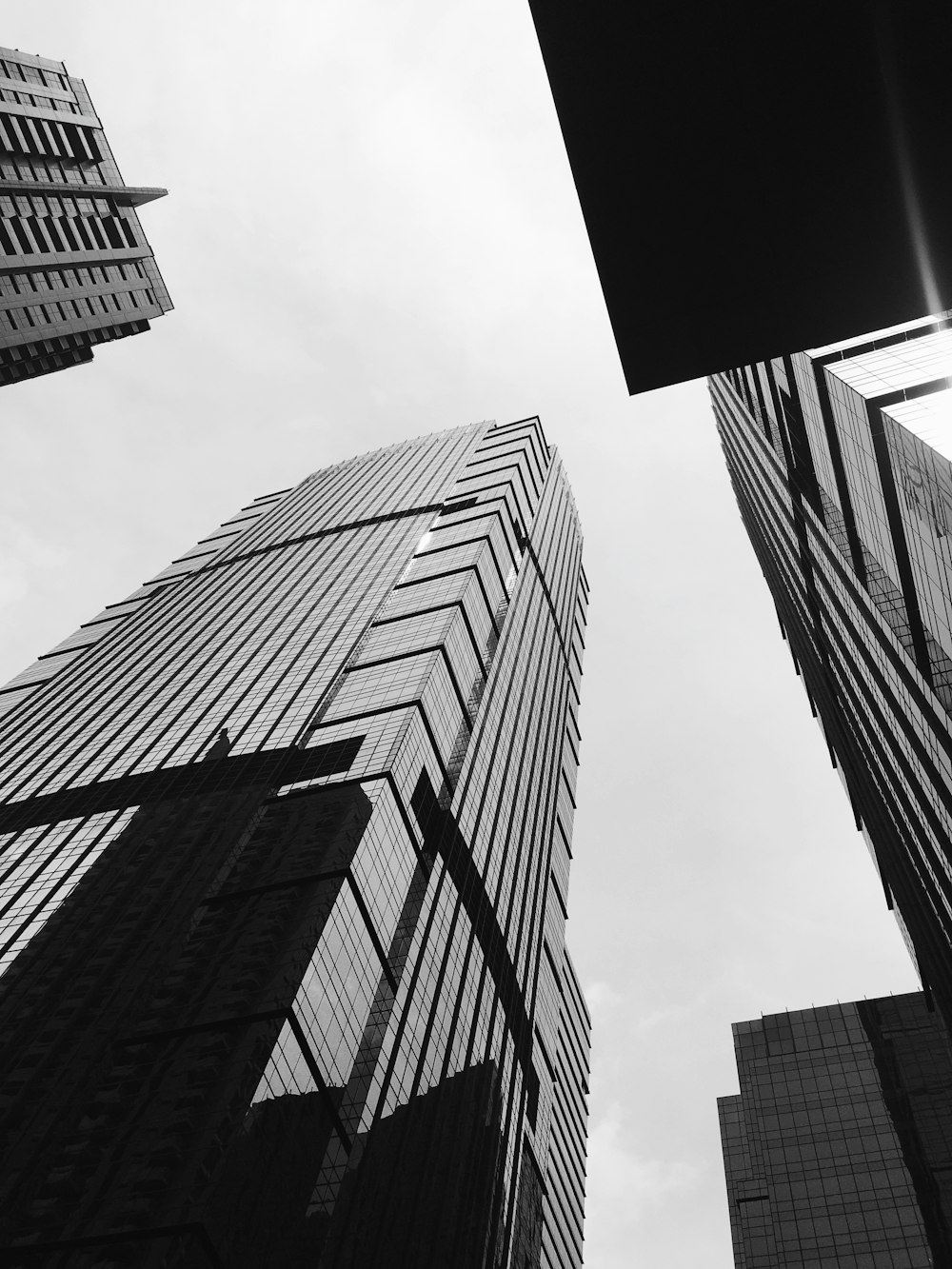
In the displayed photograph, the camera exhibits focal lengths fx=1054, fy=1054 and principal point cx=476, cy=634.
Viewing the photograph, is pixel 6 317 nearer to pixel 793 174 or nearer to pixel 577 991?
pixel 793 174

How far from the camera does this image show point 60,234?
89438 mm

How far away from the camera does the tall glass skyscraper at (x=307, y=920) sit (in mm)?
42938

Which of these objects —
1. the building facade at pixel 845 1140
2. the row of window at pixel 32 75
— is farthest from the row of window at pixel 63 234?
the building facade at pixel 845 1140

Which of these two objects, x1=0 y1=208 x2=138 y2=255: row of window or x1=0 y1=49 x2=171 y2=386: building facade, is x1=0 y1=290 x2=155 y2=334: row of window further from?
x1=0 y1=208 x2=138 y2=255: row of window

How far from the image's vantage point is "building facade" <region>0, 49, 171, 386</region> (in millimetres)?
81250

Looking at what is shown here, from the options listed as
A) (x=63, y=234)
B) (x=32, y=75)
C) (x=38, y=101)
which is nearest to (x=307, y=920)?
(x=63, y=234)

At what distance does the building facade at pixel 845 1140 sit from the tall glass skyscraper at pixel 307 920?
57.5ft

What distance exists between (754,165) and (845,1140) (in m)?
90.5

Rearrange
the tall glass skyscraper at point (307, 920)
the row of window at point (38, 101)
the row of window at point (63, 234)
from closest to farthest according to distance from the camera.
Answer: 1. the tall glass skyscraper at point (307, 920)
2. the row of window at point (63, 234)
3. the row of window at point (38, 101)

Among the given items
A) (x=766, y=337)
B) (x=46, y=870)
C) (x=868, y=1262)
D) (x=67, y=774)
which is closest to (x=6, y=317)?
(x=67, y=774)

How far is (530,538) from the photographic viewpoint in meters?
121

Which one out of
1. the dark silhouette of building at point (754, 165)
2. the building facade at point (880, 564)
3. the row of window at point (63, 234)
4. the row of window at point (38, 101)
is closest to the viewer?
the dark silhouette of building at point (754, 165)

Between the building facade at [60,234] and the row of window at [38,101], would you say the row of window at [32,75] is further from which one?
the row of window at [38,101]

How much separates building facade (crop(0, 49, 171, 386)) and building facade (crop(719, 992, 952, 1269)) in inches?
3408
